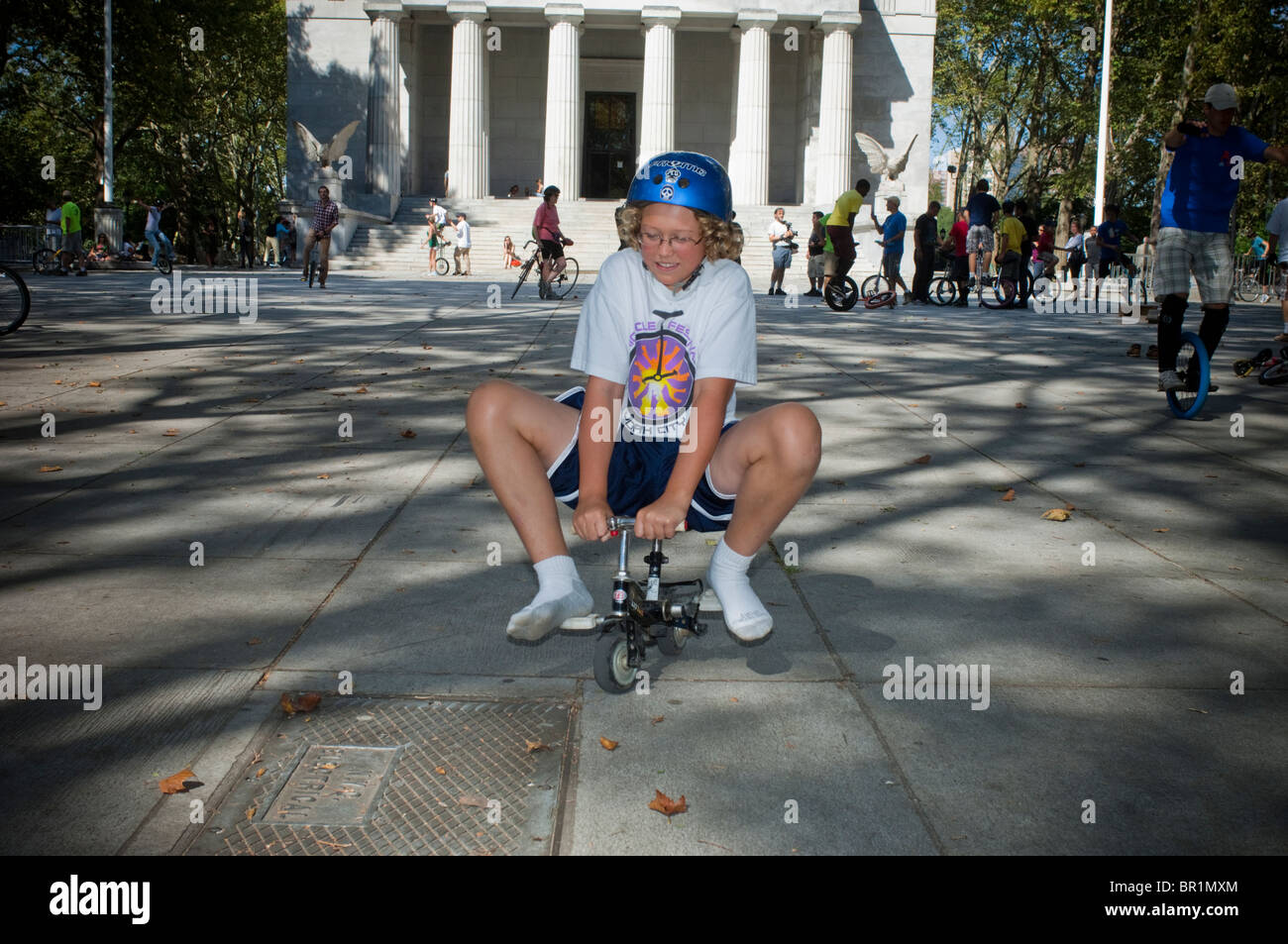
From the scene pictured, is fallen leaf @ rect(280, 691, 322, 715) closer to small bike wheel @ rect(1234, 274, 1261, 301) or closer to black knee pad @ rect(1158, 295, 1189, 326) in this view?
black knee pad @ rect(1158, 295, 1189, 326)

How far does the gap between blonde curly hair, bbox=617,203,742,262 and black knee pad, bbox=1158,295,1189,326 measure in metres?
6.74

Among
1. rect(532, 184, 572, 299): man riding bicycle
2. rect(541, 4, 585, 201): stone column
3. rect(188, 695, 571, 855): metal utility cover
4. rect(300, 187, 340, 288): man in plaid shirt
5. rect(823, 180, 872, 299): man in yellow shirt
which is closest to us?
rect(188, 695, 571, 855): metal utility cover

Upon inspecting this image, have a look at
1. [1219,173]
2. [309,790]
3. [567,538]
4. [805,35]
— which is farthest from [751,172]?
[309,790]

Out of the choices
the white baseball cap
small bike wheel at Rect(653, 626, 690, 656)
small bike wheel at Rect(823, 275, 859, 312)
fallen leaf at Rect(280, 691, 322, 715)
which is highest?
the white baseball cap

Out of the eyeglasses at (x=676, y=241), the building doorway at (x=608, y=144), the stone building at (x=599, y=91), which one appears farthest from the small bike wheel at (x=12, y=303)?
the building doorway at (x=608, y=144)

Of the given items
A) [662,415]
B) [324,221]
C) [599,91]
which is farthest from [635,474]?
[599,91]

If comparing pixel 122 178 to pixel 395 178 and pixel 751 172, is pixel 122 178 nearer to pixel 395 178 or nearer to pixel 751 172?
pixel 395 178

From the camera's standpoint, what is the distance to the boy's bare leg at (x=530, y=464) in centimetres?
355

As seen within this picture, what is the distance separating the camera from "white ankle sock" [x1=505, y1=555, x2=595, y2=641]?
342 cm

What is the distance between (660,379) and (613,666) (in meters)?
0.91

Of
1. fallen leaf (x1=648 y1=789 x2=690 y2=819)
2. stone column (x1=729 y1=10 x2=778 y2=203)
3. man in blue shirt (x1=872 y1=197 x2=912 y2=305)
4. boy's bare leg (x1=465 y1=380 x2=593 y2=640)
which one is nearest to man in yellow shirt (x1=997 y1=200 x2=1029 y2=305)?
man in blue shirt (x1=872 y1=197 x2=912 y2=305)

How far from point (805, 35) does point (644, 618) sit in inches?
1836

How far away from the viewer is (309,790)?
279 cm

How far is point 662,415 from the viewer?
3.64 meters
